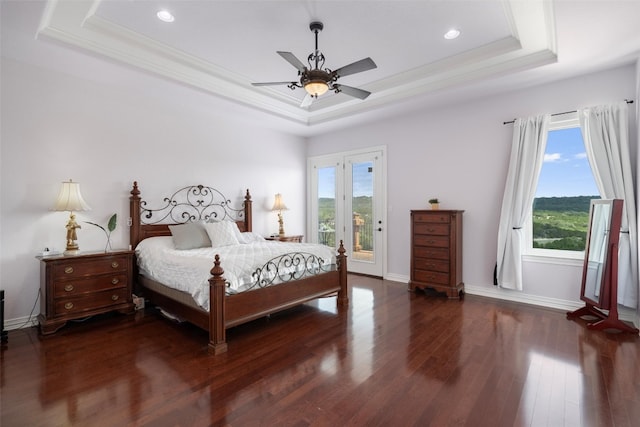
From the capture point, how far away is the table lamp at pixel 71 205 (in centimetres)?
349

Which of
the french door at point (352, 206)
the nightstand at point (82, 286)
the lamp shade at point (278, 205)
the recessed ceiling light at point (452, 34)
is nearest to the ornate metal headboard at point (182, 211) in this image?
the lamp shade at point (278, 205)

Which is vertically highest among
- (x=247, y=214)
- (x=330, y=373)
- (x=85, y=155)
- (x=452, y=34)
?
(x=452, y=34)

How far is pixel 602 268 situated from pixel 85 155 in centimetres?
621

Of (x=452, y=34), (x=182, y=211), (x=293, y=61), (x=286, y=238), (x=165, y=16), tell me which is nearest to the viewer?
(x=293, y=61)

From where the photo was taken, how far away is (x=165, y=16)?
305 cm

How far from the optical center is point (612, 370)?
2.49 metres

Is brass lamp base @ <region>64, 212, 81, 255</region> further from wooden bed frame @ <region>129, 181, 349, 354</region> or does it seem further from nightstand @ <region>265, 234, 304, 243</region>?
nightstand @ <region>265, 234, 304, 243</region>

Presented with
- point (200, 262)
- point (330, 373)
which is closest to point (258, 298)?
point (200, 262)

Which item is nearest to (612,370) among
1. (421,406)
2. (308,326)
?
(421,406)

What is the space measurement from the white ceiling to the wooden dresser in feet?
5.80

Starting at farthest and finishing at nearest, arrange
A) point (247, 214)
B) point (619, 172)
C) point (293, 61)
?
point (247, 214), point (619, 172), point (293, 61)

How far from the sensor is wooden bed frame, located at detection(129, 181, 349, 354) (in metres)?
2.85

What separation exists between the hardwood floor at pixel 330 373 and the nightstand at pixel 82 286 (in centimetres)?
17

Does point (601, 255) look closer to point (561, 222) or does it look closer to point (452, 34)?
point (561, 222)
